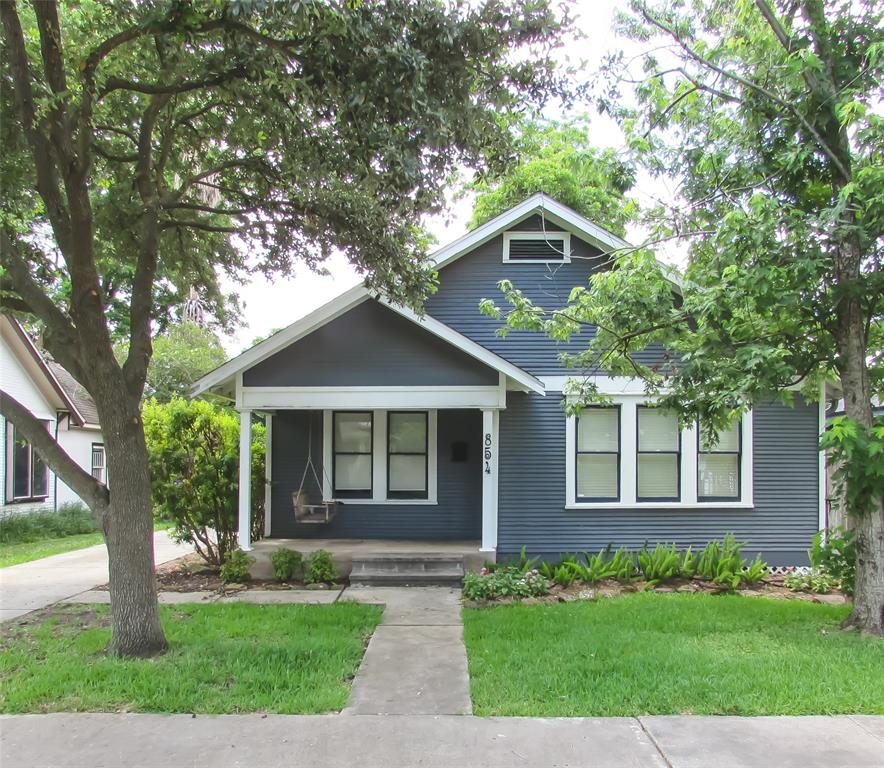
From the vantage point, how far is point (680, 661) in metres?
5.70

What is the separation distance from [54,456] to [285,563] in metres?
4.15

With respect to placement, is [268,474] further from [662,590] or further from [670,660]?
[670,660]

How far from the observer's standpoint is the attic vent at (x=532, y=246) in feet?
35.2

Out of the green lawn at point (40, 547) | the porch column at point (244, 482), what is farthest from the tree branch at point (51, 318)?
the green lawn at point (40, 547)

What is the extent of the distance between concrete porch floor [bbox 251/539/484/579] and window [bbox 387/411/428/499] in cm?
89

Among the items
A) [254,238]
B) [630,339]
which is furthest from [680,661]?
[254,238]

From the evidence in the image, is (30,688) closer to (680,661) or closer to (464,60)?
(680,661)

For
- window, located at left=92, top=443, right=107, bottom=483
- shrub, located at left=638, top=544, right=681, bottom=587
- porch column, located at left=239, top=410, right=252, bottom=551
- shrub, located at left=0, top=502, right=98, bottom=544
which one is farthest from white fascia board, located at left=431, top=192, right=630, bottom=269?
window, located at left=92, top=443, right=107, bottom=483

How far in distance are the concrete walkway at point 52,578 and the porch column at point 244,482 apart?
88.1 inches

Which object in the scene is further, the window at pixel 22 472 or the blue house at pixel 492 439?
the window at pixel 22 472

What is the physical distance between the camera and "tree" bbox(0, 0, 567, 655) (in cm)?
495

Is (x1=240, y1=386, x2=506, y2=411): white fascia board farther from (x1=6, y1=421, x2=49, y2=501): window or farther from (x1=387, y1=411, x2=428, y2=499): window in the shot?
(x1=6, y1=421, x2=49, y2=501): window

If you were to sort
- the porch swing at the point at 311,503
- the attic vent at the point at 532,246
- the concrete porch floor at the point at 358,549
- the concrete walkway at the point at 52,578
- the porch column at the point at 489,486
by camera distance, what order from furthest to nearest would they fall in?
1. the attic vent at the point at 532,246
2. the porch swing at the point at 311,503
3. the porch column at the point at 489,486
4. the concrete porch floor at the point at 358,549
5. the concrete walkway at the point at 52,578

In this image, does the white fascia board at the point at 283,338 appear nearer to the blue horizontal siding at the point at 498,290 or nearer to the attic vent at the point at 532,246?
the blue horizontal siding at the point at 498,290
